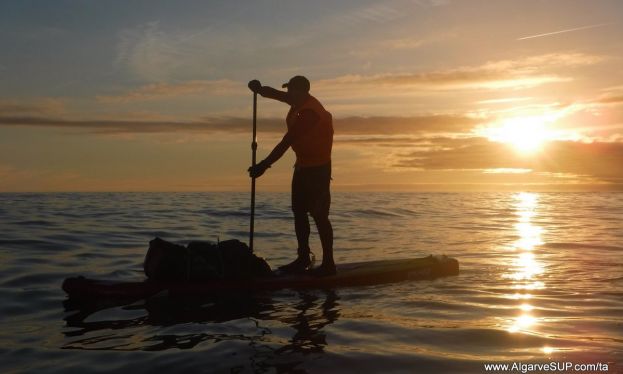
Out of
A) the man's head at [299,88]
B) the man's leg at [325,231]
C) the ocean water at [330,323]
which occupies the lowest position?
the ocean water at [330,323]

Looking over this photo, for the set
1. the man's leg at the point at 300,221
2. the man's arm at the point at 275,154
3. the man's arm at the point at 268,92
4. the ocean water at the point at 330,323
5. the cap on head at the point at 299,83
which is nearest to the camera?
the ocean water at the point at 330,323

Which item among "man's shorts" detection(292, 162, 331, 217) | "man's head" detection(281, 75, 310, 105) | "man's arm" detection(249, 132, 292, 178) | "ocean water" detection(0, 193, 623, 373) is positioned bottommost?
"ocean water" detection(0, 193, 623, 373)

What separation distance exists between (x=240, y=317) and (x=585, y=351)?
12.0ft

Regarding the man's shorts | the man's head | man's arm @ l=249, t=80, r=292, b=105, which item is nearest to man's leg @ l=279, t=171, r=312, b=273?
the man's shorts

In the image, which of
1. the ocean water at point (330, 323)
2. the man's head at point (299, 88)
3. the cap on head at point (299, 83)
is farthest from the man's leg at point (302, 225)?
the cap on head at point (299, 83)

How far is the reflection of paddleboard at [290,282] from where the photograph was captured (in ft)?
25.5

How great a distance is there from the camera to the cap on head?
8.66m

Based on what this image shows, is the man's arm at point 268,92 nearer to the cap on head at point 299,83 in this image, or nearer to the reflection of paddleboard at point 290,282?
the cap on head at point 299,83

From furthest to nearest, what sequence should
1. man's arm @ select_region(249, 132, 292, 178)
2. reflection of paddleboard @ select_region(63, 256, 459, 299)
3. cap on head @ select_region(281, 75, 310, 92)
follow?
cap on head @ select_region(281, 75, 310, 92), man's arm @ select_region(249, 132, 292, 178), reflection of paddleboard @ select_region(63, 256, 459, 299)

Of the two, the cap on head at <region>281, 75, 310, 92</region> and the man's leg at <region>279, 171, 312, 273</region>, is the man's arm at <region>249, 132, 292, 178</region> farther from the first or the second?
the cap on head at <region>281, 75, 310, 92</region>

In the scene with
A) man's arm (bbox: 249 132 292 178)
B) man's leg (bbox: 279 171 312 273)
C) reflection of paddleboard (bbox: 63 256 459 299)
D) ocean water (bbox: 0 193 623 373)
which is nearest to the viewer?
ocean water (bbox: 0 193 623 373)

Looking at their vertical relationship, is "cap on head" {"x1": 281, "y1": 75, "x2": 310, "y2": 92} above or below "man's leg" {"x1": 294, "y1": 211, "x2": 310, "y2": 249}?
above

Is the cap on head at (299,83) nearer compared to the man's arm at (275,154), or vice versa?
the man's arm at (275,154)

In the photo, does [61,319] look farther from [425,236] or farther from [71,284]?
[425,236]
